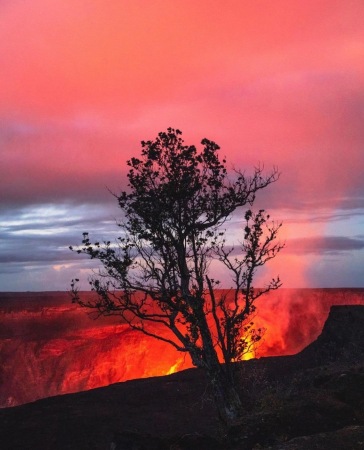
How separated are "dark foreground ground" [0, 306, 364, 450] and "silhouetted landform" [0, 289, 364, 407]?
26816mm

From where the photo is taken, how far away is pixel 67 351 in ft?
212

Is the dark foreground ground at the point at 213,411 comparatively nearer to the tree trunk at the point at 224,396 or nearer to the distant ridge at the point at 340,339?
the distant ridge at the point at 340,339

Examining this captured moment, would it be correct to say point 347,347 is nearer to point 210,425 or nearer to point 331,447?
point 210,425

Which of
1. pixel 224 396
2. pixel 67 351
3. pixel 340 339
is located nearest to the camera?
pixel 224 396

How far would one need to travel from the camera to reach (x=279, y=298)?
7675 cm

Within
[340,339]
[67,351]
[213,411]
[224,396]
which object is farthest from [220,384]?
[67,351]

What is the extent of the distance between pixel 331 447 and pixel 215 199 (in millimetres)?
11174

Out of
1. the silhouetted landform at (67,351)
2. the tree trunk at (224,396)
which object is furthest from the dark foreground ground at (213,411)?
the silhouetted landform at (67,351)

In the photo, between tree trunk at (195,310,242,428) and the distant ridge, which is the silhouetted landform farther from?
tree trunk at (195,310,242,428)

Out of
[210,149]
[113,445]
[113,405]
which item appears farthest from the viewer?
[113,405]

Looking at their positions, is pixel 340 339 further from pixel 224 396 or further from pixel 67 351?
pixel 67 351

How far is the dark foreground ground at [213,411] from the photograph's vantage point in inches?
670

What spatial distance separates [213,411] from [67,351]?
3941 centimetres

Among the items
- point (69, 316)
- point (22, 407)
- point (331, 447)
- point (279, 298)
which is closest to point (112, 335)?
point (69, 316)
